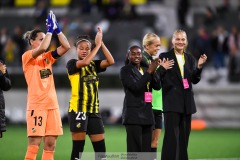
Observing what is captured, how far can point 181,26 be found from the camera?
24391 mm

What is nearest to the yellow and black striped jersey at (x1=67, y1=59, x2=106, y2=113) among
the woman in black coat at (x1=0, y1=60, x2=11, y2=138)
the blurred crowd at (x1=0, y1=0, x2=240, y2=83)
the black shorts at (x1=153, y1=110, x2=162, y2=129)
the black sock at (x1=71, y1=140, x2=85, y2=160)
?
the black sock at (x1=71, y1=140, x2=85, y2=160)

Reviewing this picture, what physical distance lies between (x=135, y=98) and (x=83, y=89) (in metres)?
0.79

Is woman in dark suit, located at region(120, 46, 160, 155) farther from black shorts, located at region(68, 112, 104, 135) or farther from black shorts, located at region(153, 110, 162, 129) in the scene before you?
black shorts, located at region(153, 110, 162, 129)

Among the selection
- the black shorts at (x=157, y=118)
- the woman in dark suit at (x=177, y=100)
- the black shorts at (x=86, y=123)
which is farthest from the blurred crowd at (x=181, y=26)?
the black shorts at (x=86, y=123)

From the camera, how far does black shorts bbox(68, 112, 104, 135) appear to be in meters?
9.70

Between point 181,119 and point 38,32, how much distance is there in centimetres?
239

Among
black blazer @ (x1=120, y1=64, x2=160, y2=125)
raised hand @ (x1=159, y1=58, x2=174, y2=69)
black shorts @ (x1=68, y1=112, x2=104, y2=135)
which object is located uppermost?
raised hand @ (x1=159, y1=58, x2=174, y2=69)

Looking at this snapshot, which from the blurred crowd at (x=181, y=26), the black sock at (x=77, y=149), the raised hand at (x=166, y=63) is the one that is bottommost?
the black sock at (x=77, y=149)

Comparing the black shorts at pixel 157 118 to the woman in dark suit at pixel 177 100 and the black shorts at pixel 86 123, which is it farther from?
the black shorts at pixel 86 123

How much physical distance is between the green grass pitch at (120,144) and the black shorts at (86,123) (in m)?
2.61

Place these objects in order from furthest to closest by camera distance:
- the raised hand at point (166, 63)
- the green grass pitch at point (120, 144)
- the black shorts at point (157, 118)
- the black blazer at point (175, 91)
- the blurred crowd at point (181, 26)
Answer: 1. the blurred crowd at point (181, 26)
2. the green grass pitch at point (120, 144)
3. the black shorts at point (157, 118)
4. the black blazer at point (175, 91)
5. the raised hand at point (166, 63)

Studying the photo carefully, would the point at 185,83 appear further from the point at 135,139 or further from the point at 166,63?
the point at 135,139

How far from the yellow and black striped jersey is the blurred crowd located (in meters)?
12.4

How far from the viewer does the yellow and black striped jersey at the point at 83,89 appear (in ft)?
32.1
